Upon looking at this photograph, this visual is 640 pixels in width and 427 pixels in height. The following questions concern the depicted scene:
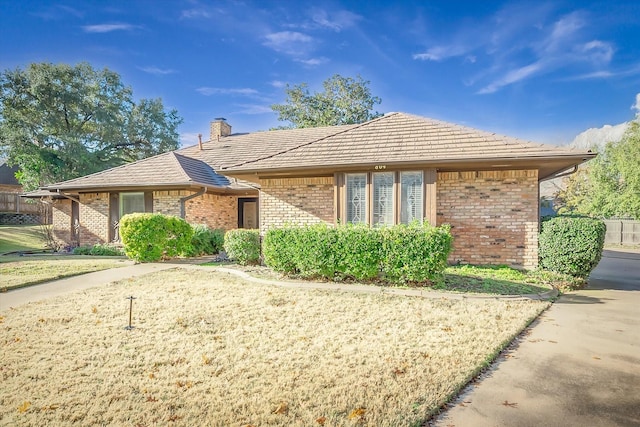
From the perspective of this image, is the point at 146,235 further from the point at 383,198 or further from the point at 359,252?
the point at 383,198

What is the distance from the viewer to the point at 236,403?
2.86 metres

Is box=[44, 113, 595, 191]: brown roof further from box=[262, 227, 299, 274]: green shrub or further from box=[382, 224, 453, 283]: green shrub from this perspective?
box=[382, 224, 453, 283]: green shrub

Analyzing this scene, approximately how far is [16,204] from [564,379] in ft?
111

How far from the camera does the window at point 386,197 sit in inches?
357

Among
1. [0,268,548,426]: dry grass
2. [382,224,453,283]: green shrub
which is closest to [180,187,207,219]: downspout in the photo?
[0,268,548,426]: dry grass

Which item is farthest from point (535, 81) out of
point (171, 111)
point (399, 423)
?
point (171, 111)

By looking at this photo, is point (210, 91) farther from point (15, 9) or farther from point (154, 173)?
point (15, 9)

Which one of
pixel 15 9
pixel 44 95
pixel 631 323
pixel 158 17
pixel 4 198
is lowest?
pixel 631 323

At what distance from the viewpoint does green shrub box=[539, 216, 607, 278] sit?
797cm

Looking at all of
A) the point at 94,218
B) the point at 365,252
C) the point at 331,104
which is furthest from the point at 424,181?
the point at 331,104

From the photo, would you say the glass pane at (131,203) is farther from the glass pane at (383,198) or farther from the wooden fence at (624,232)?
the wooden fence at (624,232)

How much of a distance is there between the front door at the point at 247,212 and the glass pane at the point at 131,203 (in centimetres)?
400

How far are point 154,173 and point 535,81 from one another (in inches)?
689

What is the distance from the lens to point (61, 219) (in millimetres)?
17094
